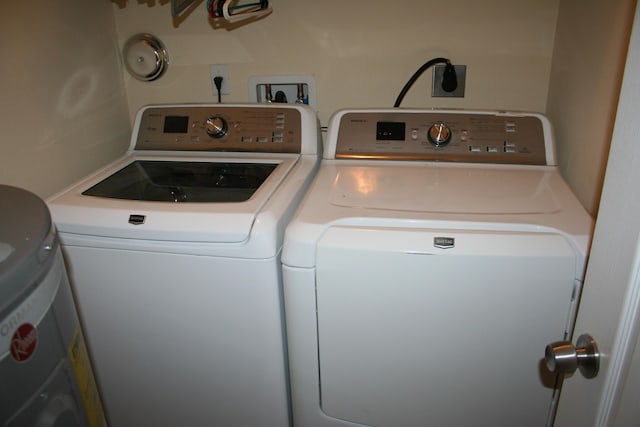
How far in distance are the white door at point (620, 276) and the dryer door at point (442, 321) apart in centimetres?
32

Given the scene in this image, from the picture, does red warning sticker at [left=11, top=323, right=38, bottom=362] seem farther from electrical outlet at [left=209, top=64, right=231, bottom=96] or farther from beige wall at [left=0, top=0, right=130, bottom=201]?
electrical outlet at [left=209, top=64, right=231, bottom=96]

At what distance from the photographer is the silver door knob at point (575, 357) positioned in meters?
0.60

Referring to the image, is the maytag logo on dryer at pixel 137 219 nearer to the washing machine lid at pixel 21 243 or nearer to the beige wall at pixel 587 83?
the washing machine lid at pixel 21 243

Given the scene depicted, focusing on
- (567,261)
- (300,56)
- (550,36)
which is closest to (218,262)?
(567,261)

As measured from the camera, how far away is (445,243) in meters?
0.93

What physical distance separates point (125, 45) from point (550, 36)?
1.59 m

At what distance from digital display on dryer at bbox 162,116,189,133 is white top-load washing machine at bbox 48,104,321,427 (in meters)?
0.11

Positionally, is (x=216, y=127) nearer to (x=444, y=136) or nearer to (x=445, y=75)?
(x=444, y=136)

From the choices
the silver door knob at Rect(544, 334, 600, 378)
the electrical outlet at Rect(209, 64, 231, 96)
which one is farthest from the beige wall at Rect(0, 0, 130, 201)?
the silver door knob at Rect(544, 334, 600, 378)

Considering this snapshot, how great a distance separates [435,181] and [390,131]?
284 millimetres

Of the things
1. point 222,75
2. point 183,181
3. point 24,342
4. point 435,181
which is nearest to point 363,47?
point 222,75

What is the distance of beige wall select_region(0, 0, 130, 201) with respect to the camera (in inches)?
51.3

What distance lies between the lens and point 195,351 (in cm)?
118

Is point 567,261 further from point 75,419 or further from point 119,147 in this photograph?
point 119,147
